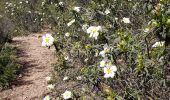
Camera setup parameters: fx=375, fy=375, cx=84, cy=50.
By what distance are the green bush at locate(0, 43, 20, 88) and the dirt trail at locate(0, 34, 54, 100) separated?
16cm

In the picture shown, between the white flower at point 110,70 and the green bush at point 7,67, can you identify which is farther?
the green bush at point 7,67

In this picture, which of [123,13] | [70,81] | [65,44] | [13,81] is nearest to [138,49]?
[65,44]

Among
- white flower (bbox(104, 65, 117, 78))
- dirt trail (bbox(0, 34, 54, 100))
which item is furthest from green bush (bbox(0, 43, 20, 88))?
white flower (bbox(104, 65, 117, 78))

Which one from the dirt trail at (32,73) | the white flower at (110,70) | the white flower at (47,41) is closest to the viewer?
the white flower at (110,70)

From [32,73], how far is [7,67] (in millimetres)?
566

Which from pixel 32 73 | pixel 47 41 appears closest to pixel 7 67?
pixel 32 73

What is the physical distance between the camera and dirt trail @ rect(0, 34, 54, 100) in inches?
276

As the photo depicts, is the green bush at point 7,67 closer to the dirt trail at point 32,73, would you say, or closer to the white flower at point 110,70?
the dirt trail at point 32,73

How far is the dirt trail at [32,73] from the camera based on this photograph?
702 cm

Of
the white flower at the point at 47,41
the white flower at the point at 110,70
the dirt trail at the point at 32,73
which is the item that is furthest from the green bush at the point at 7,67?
the white flower at the point at 110,70

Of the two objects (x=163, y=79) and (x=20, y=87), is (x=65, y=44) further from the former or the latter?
(x=20, y=87)

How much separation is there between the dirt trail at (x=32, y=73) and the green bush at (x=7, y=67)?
163 millimetres

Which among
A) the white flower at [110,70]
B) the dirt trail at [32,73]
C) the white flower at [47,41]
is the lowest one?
the dirt trail at [32,73]

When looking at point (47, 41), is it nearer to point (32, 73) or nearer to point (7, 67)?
point (7, 67)
